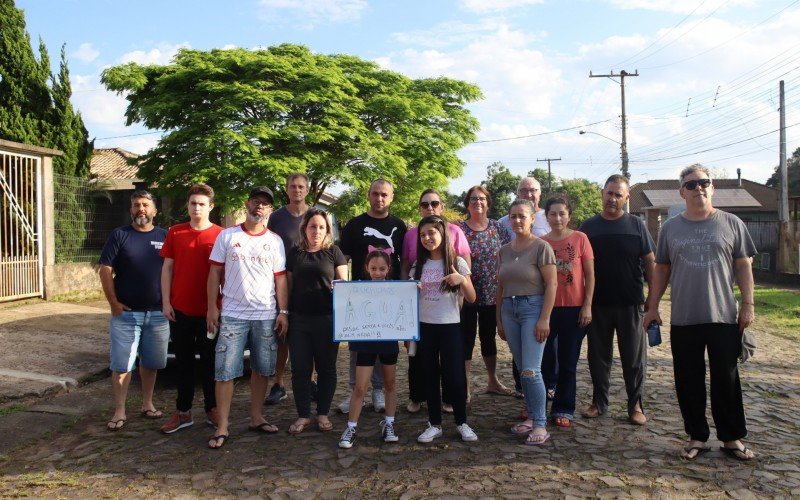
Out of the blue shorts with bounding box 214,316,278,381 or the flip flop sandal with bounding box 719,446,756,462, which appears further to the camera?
the blue shorts with bounding box 214,316,278,381

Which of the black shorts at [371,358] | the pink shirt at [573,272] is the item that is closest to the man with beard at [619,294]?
the pink shirt at [573,272]

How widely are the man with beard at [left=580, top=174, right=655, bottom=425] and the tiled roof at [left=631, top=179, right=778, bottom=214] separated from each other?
45247mm

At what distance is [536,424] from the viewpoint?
4.86 metres

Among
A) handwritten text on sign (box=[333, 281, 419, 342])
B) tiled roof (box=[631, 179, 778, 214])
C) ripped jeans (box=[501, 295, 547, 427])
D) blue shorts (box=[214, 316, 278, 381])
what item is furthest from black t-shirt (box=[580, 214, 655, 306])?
tiled roof (box=[631, 179, 778, 214])

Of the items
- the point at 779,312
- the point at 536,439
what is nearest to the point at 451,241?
the point at 536,439

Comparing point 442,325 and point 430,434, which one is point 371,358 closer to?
point 442,325

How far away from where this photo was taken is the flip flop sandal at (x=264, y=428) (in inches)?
204

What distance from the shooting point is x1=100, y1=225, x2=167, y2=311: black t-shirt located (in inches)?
214

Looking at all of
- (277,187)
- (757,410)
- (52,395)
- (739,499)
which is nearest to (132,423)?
(52,395)

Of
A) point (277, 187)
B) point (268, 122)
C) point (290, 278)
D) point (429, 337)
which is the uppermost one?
point (268, 122)

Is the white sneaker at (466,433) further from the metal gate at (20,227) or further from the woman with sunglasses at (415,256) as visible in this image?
the metal gate at (20,227)

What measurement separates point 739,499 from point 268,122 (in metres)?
17.8

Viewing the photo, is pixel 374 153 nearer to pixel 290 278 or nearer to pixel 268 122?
pixel 268 122

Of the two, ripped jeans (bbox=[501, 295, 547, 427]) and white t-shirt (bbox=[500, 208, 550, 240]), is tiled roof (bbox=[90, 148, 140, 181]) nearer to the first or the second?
white t-shirt (bbox=[500, 208, 550, 240])
